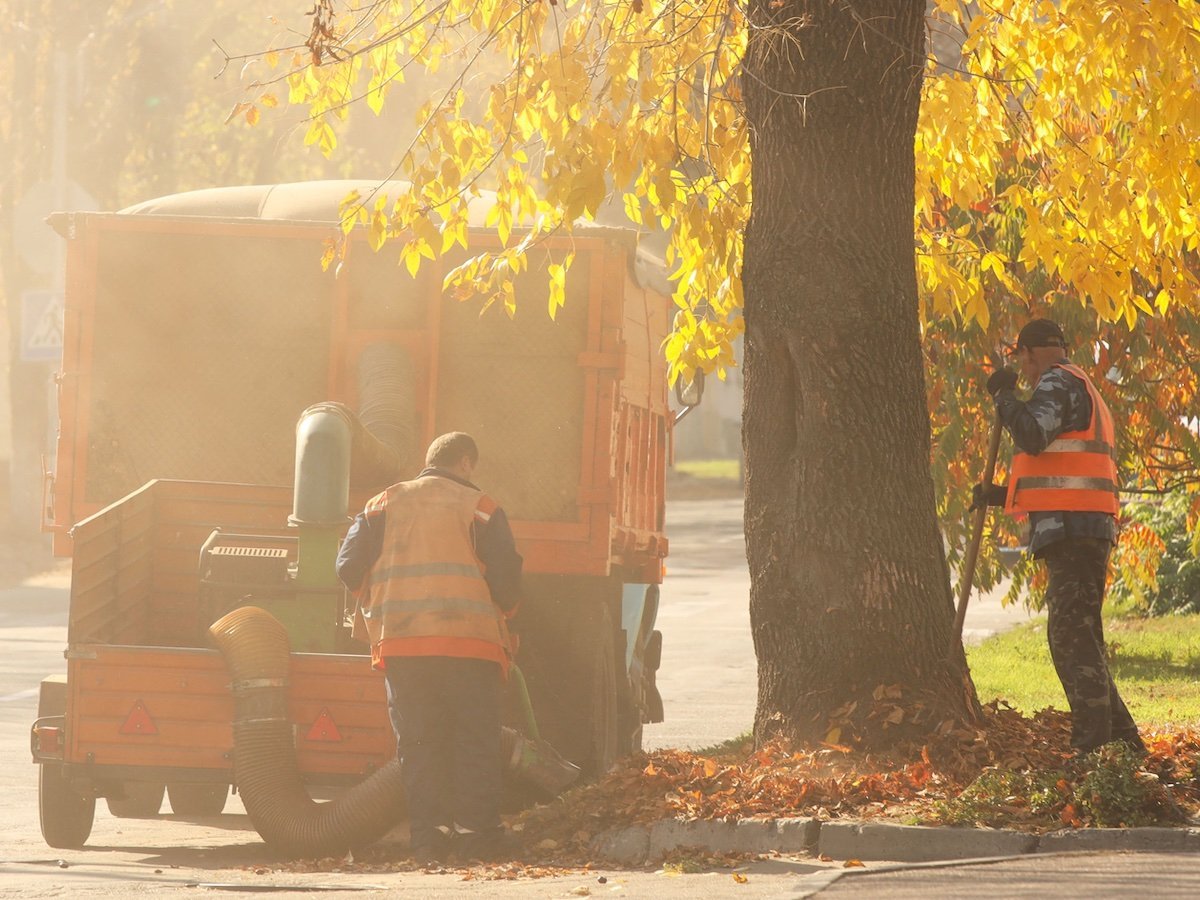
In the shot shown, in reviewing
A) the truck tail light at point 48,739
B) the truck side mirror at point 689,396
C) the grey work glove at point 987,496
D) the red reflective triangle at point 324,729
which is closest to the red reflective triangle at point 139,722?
the truck tail light at point 48,739

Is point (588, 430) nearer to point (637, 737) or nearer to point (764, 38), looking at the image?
point (637, 737)

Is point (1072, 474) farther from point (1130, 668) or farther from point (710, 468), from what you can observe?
point (710, 468)

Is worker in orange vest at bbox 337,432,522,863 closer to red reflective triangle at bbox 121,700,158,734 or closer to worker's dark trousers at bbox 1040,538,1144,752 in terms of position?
red reflective triangle at bbox 121,700,158,734

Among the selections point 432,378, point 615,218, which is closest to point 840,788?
point 432,378

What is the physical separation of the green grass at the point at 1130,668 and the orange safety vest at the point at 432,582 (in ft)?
15.1

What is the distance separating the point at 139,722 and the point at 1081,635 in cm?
Answer: 399

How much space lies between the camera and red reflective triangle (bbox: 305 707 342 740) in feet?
28.1

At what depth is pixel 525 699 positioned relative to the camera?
9328 millimetres

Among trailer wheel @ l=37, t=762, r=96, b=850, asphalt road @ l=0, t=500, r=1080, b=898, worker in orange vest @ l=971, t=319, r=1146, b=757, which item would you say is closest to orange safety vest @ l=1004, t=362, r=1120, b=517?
worker in orange vest @ l=971, t=319, r=1146, b=757

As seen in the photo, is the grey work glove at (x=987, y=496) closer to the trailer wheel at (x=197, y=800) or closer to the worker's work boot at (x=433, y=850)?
the worker's work boot at (x=433, y=850)

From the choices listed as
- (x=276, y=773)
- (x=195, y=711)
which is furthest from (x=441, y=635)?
(x=195, y=711)

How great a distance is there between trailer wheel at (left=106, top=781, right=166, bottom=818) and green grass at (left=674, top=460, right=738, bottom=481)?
127 feet

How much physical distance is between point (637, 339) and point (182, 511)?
2.76 metres

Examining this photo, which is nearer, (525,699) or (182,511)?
(525,699)
